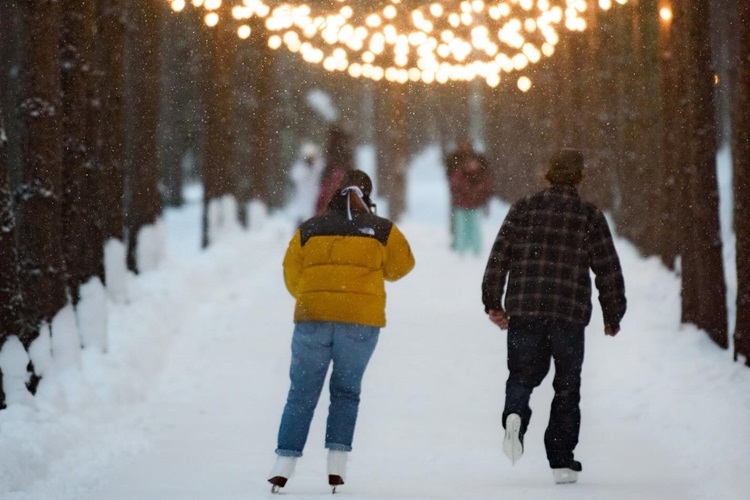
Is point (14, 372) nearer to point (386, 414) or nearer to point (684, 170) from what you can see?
point (386, 414)

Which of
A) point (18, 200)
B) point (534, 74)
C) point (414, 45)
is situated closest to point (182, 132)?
point (534, 74)

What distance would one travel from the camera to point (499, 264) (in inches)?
301

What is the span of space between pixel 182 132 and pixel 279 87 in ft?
23.3

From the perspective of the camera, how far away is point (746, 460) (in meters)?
7.88

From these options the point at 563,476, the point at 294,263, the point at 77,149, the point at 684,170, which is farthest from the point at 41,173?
the point at 684,170

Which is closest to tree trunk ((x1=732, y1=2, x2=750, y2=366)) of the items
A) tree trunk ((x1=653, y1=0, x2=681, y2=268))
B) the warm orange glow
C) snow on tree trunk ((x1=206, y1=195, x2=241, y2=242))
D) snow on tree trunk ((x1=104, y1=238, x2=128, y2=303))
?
tree trunk ((x1=653, y1=0, x2=681, y2=268))

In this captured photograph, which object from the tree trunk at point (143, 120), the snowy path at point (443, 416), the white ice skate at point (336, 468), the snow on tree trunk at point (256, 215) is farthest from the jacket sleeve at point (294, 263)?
the snow on tree trunk at point (256, 215)

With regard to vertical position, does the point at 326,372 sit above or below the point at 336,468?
above

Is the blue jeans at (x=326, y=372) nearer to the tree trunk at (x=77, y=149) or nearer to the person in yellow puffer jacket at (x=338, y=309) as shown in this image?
the person in yellow puffer jacket at (x=338, y=309)

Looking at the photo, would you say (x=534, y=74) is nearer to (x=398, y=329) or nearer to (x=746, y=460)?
(x=398, y=329)

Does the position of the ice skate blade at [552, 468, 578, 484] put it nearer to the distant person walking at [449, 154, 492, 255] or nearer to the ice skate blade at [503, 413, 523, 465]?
the ice skate blade at [503, 413, 523, 465]

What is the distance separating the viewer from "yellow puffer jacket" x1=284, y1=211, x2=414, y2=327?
24.3 ft

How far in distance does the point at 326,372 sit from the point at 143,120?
12605mm

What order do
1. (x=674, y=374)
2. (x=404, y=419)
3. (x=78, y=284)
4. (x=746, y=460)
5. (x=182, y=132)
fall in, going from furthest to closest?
(x=182, y=132) → (x=78, y=284) → (x=674, y=374) → (x=404, y=419) → (x=746, y=460)
